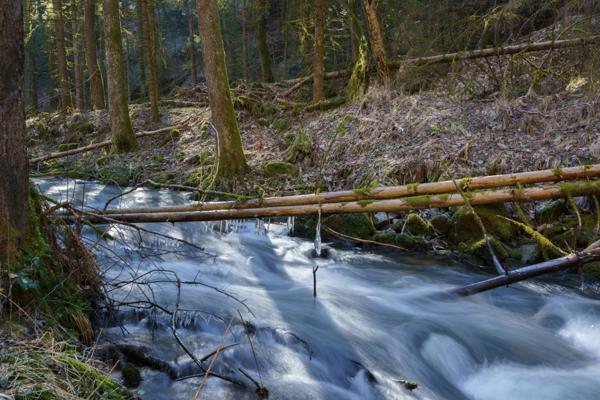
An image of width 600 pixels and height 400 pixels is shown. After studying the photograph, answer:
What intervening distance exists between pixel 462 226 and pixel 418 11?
869 centimetres

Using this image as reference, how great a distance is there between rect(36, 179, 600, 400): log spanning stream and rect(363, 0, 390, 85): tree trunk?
251 inches

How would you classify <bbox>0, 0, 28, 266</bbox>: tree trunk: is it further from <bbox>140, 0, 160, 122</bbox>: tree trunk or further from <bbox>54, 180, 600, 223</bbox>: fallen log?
<bbox>140, 0, 160, 122</bbox>: tree trunk

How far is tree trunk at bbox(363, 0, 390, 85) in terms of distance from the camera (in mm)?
13242

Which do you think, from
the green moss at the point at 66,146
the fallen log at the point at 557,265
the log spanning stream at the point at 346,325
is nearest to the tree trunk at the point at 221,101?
the log spanning stream at the point at 346,325

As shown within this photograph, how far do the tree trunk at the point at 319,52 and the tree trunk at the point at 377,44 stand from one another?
1.15m

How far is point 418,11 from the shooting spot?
14.8 metres

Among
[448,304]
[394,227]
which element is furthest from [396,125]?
[448,304]

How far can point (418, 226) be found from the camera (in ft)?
28.6

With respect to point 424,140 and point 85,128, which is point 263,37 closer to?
point 85,128

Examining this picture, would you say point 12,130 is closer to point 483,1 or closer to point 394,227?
point 394,227

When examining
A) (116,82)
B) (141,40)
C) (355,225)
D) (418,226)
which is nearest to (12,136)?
(355,225)

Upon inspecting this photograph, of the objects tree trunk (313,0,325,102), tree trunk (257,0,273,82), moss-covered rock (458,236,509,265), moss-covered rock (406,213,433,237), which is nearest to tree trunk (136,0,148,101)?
tree trunk (257,0,273,82)

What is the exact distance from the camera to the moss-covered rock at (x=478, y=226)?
321 inches

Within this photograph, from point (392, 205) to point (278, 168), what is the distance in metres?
5.56
